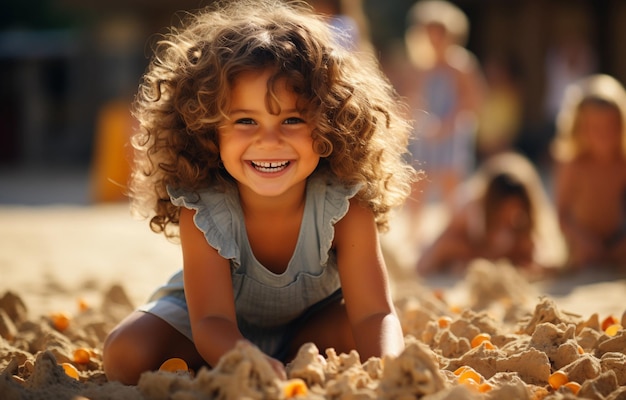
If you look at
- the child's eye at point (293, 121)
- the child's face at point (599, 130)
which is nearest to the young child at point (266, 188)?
the child's eye at point (293, 121)

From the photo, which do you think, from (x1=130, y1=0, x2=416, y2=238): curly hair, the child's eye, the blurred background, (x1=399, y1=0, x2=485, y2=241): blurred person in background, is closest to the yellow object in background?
the blurred background

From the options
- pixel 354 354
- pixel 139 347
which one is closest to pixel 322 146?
pixel 354 354

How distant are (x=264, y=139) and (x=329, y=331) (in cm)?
76

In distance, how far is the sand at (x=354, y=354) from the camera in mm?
2248

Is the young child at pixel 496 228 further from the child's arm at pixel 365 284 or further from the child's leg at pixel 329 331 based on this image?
the child's arm at pixel 365 284

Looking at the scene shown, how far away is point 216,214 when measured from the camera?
113 inches

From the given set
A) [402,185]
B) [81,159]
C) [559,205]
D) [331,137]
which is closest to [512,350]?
[402,185]

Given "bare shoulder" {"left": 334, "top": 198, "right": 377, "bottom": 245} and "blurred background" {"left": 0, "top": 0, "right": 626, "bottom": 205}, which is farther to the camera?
"blurred background" {"left": 0, "top": 0, "right": 626, "bottom": 205}

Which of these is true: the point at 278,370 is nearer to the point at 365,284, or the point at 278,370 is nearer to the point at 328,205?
the point at 365,284

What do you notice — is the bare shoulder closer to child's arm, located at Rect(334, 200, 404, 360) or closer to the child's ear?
child's arm, located at Rect(334, 200, 404, 360)

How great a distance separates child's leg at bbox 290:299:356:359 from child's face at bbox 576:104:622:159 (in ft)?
11.7

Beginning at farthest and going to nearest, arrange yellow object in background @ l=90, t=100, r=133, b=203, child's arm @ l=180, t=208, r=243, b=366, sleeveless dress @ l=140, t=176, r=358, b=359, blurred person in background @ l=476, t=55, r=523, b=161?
blurred person in background @ l=476, t=55, r=523, b=161, yellow object in background @ l=90, t=100, r=133, b=203, sleeveless dress @ l=140, t=176, r=358, b=359, child's arm @ l=180, t=208, r=243, b=366

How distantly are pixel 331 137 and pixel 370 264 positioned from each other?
433 mm

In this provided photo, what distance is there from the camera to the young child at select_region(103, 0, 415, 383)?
107 inches
